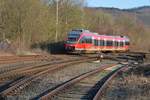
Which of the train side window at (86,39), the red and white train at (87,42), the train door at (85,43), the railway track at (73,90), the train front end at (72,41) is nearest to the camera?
the railway track at (73,90)

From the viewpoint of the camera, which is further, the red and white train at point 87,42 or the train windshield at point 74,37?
the train windshield at point 74,37

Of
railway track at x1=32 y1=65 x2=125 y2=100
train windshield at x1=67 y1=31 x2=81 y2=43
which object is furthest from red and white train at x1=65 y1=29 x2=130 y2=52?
railway track at x1=32 y1=65 x2=125 y2=100

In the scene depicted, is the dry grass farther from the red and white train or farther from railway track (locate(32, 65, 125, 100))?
the red and white train

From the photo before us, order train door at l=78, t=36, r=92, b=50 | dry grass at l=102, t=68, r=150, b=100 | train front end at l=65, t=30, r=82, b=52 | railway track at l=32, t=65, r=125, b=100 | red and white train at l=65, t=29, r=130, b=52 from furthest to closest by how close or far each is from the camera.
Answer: train door at l=78, t=36, r=92, b=50
red and white train at l=65, t=29, r=130, b=52
train front end at l=65, t=30, r=82, b=52
dry grass at l=102, t=68, r=150, b=100
railway track at l=32, t=65, r=125, b=100

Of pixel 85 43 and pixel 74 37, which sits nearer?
pixel 74 37

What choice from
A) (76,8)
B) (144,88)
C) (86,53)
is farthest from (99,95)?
(76,8)

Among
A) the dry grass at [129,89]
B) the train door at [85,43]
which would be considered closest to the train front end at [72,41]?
the train door at [85,43]

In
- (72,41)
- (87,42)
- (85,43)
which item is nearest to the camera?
(72,41)

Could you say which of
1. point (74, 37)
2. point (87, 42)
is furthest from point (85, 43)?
point (74, 37)

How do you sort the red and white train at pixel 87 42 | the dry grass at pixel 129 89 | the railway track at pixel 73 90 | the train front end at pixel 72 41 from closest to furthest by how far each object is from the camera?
1. the railway track at pixel 73 90
2. the dry grass at pixel 129 89
3. the train front end at pixel 72 41
4. the red and white train at pixel 87 42

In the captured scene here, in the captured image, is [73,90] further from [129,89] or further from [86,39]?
[86,39]

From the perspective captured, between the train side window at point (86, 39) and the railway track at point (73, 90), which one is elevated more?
the train side window at point (86, 39)

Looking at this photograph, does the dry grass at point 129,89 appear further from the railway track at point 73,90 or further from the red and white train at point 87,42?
the red and white train at point 87,42

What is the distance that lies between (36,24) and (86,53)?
7.68 m
